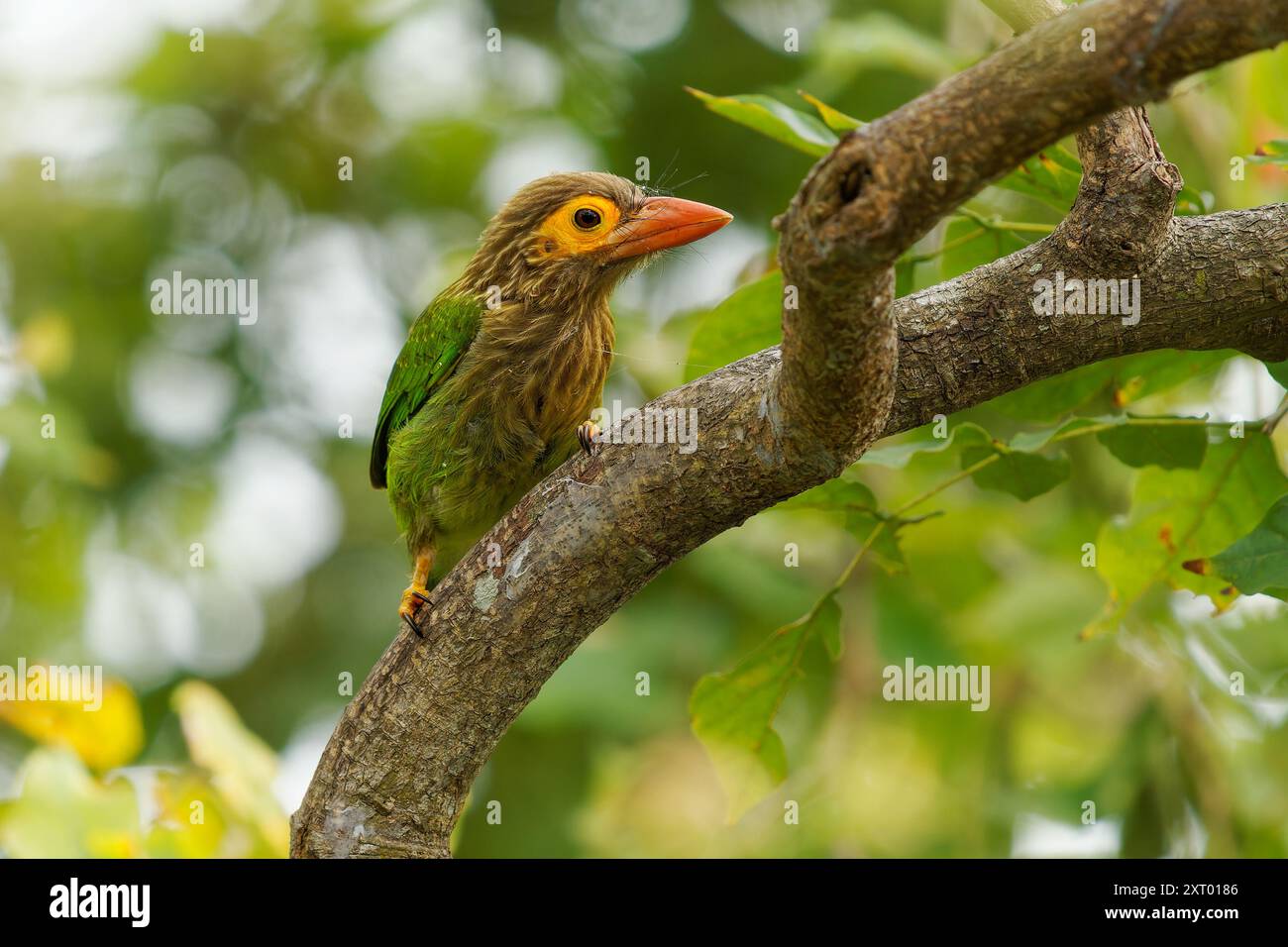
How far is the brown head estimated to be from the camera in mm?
3490

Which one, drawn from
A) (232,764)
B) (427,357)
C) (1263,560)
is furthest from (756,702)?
(232,764)

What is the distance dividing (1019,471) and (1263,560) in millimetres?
578

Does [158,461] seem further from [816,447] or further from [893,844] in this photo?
[816,447]

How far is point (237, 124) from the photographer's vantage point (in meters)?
6.63

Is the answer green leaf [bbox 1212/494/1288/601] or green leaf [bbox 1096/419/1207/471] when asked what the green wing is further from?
green leaf [bbox 1212/494/1288/601]

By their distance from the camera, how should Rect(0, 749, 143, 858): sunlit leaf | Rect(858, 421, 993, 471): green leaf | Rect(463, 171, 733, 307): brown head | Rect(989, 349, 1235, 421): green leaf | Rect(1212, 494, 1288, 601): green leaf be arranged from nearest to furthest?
Rect(1212, 494, 1288, 601): green leaf
Rect(858, 421, 993, 471): green leaf
Rect(989, 349, 1235, 421): green leaf
Rect(0, 749, 143, 858): sunlit leaf
Rect(463, 171, 733, 307): brown head

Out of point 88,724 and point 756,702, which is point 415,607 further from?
point 88,724

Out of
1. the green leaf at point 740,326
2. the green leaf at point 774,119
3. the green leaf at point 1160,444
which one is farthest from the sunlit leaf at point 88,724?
the green leaf at point 1160,444

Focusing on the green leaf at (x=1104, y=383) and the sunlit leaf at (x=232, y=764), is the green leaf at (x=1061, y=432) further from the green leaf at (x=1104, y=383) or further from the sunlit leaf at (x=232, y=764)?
the sunlit leaf at (x=232, y=764)

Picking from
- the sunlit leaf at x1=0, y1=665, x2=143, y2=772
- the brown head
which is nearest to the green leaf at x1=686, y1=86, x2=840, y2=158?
the brown head

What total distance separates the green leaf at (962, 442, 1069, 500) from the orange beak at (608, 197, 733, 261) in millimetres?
1003

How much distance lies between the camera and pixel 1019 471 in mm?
2660

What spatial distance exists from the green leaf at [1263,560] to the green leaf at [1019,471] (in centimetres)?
46

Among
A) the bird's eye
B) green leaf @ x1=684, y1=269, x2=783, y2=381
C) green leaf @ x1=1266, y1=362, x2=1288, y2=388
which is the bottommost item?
green leaf @ x1=1266, y1=362, x2=1288, y2=388
